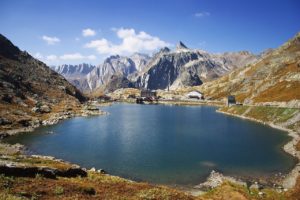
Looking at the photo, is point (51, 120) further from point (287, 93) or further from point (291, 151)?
point (287, 93)

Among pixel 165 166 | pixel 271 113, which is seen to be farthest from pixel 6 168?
pixel 271 113

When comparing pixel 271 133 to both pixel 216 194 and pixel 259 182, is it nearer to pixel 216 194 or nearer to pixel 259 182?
pixel 259 182

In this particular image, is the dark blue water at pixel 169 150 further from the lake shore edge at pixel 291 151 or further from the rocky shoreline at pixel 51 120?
the rocky shoreline at pixel 51 120

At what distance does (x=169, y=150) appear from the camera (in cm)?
8956

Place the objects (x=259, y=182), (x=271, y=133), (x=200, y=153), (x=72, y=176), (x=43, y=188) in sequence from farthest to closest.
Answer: (x=271, y=133), (x=200, y=153), (x=259, y=182), (x=72, y=176), (x=43, y=188)

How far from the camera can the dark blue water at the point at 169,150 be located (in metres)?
67.9

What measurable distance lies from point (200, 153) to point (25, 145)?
188 feet

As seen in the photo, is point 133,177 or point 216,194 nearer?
point 216,194

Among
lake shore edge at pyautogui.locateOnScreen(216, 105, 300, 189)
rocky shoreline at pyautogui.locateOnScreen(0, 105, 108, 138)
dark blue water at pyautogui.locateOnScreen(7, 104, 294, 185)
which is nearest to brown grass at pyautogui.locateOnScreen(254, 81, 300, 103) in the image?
lake shore edge at pyautogui.locateOnScreen(216, 105, 300, 189)

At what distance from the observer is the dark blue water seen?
223 ft

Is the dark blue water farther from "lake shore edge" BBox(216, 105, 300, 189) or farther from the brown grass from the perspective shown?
the brown grass

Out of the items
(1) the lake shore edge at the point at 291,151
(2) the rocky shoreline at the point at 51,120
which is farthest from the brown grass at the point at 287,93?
(2) the rocky shoreline at the point at 51,120

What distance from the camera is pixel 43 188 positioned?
26.2m

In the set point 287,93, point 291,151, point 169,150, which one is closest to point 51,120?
point 169,150
